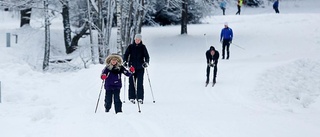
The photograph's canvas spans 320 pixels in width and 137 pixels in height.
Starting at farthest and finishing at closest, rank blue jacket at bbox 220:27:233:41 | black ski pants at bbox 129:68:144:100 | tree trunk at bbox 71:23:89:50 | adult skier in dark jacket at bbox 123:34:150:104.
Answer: tree trunk at bbox 71:23:89:50, blue jacket at bbox 220:27:233:41, black ski pants at bbox 129:68:144:100, adult skier in dark jacket at bbox 123:34:150:104

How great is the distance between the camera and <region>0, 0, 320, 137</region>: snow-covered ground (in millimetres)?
8508

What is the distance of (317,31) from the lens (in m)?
28.8

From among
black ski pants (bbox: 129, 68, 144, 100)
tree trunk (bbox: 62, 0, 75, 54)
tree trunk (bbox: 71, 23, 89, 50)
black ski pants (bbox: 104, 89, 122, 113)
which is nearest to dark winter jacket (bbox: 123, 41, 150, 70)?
black ski pants (bbox: 129, 68, 144, 100)

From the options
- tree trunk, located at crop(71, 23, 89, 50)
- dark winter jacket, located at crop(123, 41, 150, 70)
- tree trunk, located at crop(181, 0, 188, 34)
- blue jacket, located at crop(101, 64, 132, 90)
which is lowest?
blue jacket, located at crop(101, 64, 132, 90)

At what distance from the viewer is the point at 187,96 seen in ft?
45.9

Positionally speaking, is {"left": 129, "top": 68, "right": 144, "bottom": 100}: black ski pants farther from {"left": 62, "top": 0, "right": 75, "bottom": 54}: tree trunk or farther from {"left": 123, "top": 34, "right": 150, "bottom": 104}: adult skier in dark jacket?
{"left": 62, "top": 0, "right": 75, "bottom": 54}: tree trunk

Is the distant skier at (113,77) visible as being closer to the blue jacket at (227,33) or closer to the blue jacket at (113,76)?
the blue jacket at (113,76)

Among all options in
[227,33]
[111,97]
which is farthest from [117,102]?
[227,33]

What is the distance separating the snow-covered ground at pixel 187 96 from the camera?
27.9ft

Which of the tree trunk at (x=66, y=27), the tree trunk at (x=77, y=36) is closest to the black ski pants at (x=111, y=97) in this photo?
the tree trunk at (x=66, y=27)

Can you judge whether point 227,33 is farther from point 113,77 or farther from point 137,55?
point 113,77

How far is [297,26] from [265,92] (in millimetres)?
17827

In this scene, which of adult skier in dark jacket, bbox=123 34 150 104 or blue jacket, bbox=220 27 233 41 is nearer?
adult skier in dark jacket, bbox=123 34 150 104

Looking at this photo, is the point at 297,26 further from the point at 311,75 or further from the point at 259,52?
the point at 311,75
